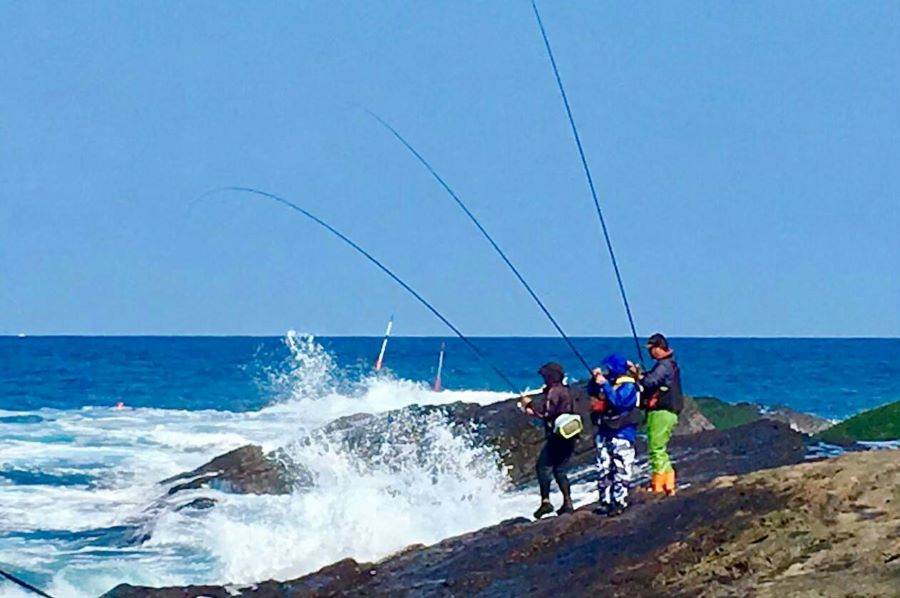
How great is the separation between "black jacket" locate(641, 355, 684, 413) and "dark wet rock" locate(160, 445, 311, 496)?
355 inches

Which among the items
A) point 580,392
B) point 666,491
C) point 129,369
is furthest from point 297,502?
point 129,369

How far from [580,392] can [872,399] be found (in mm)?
36201

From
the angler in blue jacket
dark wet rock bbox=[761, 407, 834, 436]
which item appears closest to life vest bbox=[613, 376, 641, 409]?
the angler in blue jacket

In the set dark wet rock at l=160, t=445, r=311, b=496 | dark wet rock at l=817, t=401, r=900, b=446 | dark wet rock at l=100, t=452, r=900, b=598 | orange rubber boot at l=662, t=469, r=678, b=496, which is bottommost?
dark wet rock at l=100, t=452, r=900, b=598

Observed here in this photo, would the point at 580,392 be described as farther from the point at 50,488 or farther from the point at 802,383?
the point at 802,383

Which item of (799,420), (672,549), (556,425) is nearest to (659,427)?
(556,425)

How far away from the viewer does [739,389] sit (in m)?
62.2

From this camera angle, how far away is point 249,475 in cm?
2011

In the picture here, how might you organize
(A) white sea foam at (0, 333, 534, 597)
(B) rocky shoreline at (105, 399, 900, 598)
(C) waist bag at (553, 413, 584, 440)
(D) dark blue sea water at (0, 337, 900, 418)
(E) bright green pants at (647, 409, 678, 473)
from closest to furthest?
(B) rocky shoreline at (105, 399, 900, 598)
(E) bright green pants at (647, 409, 678, 473)
(C) waist bag at (553, 413, 584, 440)
(A) white sea foam at (0, 333, 534, 597)
(D) dark blue sea water at (0, 337, 900, 418)

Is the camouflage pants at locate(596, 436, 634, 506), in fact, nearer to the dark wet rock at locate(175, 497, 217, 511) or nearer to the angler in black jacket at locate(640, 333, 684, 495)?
the angler in black jacket at locate(640, 333, 684, 495)

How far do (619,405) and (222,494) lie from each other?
9.67 meters

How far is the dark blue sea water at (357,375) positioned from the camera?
176 feet

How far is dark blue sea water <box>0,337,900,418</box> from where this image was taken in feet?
176

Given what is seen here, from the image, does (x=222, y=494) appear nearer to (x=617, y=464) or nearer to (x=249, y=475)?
(x=249, y=475)
